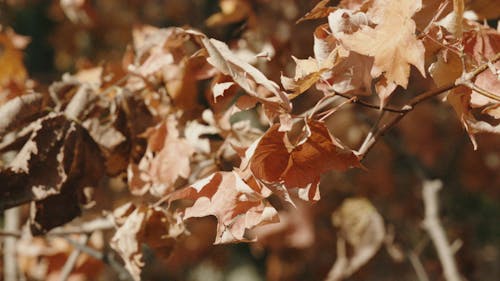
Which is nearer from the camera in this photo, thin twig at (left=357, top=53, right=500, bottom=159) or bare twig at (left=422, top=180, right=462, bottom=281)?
thin twig at (left=357, top=53, right=500, bottom=159)

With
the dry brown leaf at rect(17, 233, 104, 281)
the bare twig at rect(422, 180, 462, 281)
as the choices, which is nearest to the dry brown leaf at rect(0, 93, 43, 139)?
the dry brown leaf at rect(17, 233, 104, 281)

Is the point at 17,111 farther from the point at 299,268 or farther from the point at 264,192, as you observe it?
the point at 299,268

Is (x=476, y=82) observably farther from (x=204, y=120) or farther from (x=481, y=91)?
(x=204, y=120)

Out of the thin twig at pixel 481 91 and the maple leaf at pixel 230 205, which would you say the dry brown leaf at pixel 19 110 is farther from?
the thin twig at pixel 481 91

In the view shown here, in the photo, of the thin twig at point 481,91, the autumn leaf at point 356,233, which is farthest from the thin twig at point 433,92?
the autumn leaf at point 356,233

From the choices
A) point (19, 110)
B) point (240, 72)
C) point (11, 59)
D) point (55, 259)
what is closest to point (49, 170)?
point (19, 110)

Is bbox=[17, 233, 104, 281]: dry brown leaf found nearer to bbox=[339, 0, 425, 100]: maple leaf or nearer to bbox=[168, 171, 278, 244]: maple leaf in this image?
bbox=[168, 171, 278, 244]: maple leaf
